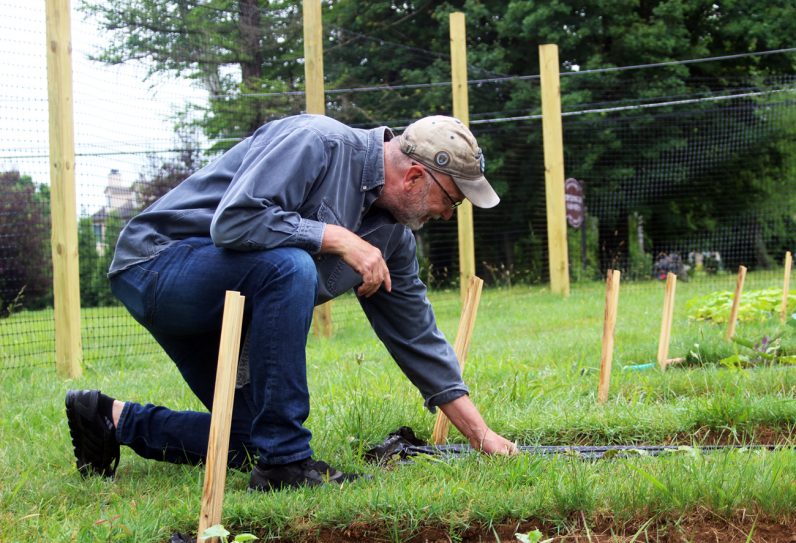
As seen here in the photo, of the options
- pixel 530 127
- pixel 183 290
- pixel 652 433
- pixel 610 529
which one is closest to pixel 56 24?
pixel 183 290

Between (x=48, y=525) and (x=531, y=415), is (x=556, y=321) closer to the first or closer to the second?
(x=531, y=415)

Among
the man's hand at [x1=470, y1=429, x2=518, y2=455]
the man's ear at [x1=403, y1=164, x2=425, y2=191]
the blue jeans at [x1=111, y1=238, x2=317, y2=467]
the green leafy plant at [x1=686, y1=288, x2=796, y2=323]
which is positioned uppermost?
the man's ear at [x1=403, y1=164, x2=425, y2=191]

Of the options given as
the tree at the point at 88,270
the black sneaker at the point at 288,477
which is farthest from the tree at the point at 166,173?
the black sneaker at the point at 288,477

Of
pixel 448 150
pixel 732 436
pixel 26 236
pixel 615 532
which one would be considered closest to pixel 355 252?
pixel 448 150

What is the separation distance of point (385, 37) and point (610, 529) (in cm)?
1809

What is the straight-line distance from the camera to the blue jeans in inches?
95.2

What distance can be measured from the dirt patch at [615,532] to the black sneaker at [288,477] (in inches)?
10.7

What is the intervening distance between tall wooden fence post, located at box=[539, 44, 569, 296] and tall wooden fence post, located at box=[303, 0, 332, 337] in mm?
4092

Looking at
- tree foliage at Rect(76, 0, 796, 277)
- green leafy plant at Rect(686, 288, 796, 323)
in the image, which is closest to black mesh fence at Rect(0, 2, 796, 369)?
tree foliage at Rect(76, 0, 796, 277)

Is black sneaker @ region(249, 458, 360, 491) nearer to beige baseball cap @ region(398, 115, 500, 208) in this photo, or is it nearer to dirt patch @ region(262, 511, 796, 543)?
dirt patch @ region(262, 511, 796, 543)

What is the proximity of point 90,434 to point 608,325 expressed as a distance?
2.03 m

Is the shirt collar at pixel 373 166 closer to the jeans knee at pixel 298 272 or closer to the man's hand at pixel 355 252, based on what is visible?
the man's hand at pixel 355 252

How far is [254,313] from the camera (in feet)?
8.09

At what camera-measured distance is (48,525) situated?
92.4 inches
